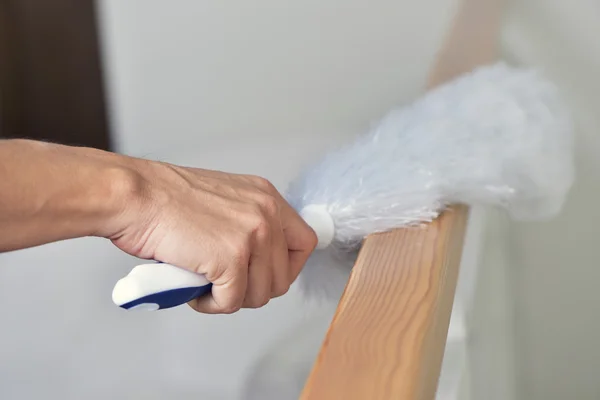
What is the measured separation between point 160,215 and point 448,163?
0.20 meters

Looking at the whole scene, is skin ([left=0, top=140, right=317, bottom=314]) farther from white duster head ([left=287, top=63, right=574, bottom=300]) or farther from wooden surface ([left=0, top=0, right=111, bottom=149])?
wooden surface ([left=0, top=0, right=111, bottom=149])

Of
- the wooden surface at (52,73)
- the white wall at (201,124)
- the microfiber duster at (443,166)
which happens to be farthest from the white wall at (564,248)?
the wooden surface at (52,73)

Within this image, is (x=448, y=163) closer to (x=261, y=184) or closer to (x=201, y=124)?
(x=261, y=184)

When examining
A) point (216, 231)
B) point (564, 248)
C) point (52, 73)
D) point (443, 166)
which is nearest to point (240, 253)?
point (216, 231)

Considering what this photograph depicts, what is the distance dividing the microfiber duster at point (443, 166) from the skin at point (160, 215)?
52mm

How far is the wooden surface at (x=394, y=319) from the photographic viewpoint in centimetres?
29

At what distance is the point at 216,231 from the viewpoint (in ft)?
1.21

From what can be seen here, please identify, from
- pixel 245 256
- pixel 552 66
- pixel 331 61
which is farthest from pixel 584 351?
pixel 245 256

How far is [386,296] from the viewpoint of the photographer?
359 mm

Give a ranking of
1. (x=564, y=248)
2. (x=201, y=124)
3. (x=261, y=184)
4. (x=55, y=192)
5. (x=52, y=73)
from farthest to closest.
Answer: (x=52, y=73) < (x=201, y=124) < (x=564, y=248) < (x=261, y=184) < (x=55, y=192)

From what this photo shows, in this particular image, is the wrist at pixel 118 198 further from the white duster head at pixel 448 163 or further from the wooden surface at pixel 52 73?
the wooden surface at pixel 52 73

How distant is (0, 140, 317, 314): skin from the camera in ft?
1.06

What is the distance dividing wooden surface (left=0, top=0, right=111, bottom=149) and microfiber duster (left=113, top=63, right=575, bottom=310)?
743mm

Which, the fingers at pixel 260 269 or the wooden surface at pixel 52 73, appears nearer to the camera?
the fingers at pixel 260 269
